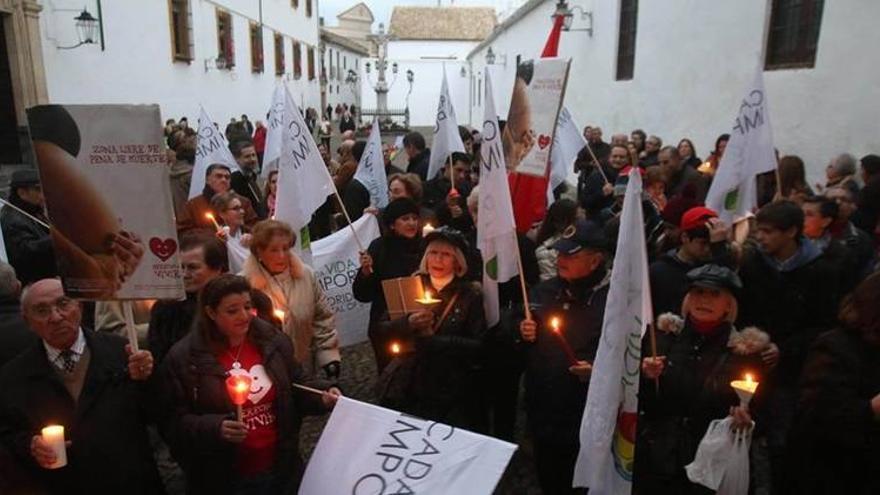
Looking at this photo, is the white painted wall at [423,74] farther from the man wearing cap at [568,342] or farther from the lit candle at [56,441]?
the lit candle at [56,441]

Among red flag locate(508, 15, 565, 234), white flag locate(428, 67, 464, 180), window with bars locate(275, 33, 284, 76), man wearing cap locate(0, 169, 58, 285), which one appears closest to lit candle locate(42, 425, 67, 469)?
man wearing cap locate(0, 169, 58, 285)

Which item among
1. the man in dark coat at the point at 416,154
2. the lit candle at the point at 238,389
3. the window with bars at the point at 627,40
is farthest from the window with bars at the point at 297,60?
the lit candle at the point at 238,389

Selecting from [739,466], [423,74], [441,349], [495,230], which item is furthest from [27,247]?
[423,74]

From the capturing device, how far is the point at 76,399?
2668mm

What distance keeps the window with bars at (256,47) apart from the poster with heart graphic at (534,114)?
901 inches

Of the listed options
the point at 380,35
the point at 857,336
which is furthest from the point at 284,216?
the point at 380,35

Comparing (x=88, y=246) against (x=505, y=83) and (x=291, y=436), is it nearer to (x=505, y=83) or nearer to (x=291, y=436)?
(x=291, y=436)

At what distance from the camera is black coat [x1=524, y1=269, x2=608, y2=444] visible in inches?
125

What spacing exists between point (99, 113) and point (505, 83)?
27840 mm

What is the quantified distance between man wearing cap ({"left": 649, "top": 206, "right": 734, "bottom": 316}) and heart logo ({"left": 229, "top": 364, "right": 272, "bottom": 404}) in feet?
7.48

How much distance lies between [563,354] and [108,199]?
2.12 metres

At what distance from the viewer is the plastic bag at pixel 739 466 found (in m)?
2.60

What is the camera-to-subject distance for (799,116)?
26.7 ft

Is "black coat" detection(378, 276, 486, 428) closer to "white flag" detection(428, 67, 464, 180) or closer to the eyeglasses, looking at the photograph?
the eyeglasses
